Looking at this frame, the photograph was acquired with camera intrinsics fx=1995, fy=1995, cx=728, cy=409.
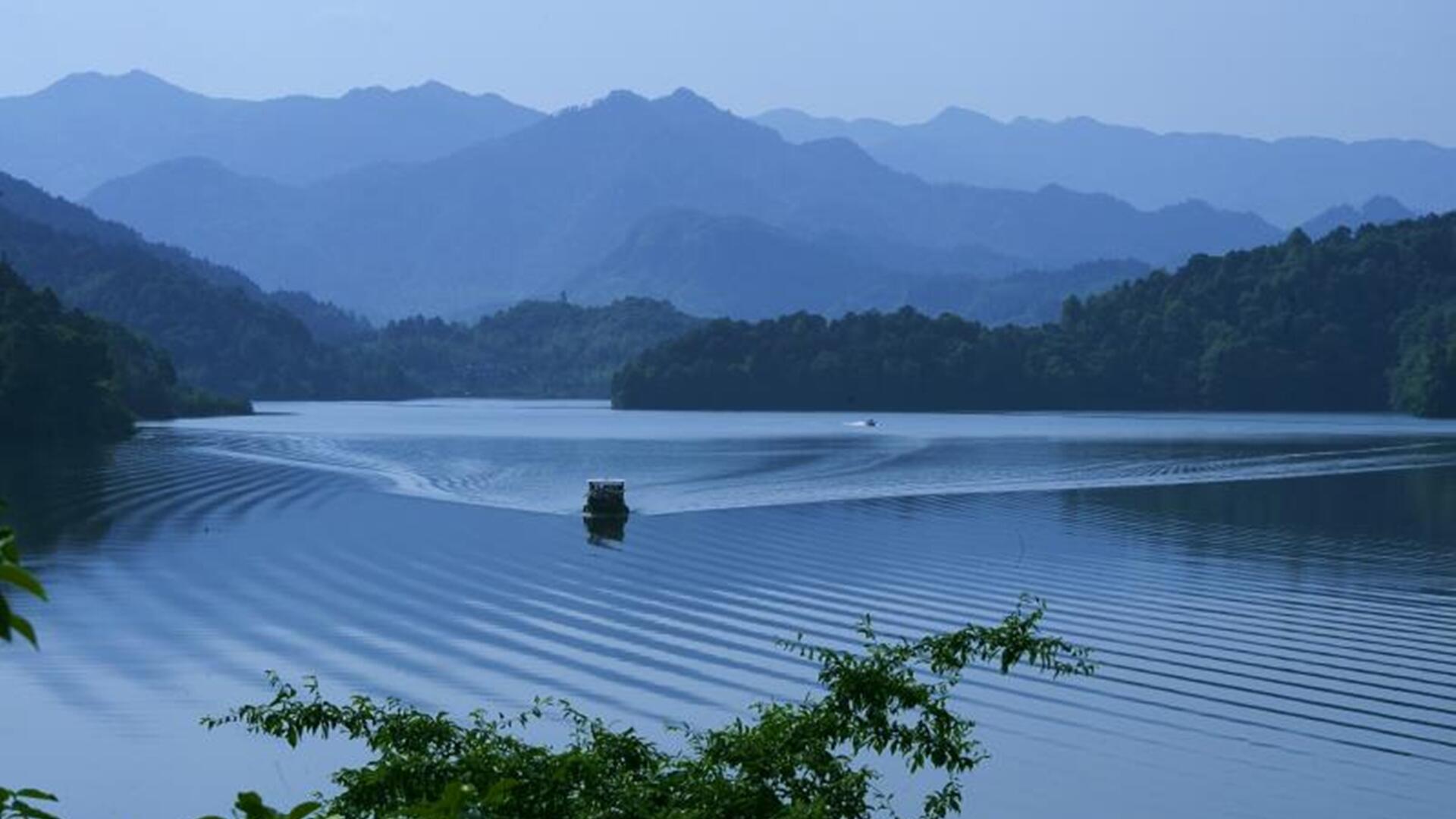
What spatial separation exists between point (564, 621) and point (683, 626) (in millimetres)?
2393

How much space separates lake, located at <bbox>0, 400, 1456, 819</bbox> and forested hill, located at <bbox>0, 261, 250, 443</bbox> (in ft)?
30.8

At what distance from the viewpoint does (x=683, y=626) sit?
36125 millimetres

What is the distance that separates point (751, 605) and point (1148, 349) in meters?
147

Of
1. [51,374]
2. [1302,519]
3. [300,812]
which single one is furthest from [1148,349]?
[300,812]

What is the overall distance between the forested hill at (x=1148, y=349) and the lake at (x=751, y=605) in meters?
85.2

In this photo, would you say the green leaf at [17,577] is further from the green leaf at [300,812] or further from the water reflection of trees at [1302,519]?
the water reflection of trees at [1302,519]

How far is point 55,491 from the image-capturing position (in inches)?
2596

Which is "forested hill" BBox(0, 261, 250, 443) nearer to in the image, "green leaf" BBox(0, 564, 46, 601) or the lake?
the lake

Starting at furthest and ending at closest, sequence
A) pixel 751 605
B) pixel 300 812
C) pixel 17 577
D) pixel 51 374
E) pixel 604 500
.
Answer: pixel 51 374 → pixel 604 500 → pixel 751 605 → pixel 300 812 → pixel 17 577

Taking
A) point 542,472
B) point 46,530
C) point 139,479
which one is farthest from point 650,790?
point 542,472

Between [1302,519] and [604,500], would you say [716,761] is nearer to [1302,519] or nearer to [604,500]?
[604,500]

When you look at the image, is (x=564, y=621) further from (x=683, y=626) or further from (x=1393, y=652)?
(x=1393, y=652)

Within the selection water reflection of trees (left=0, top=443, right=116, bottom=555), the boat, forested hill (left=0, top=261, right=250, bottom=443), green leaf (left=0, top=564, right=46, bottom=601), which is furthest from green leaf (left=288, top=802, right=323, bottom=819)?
forested hill (left=0, top=261, right=250, bottom=443)

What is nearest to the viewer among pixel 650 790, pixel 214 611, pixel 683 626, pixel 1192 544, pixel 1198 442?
pixel 650 790
